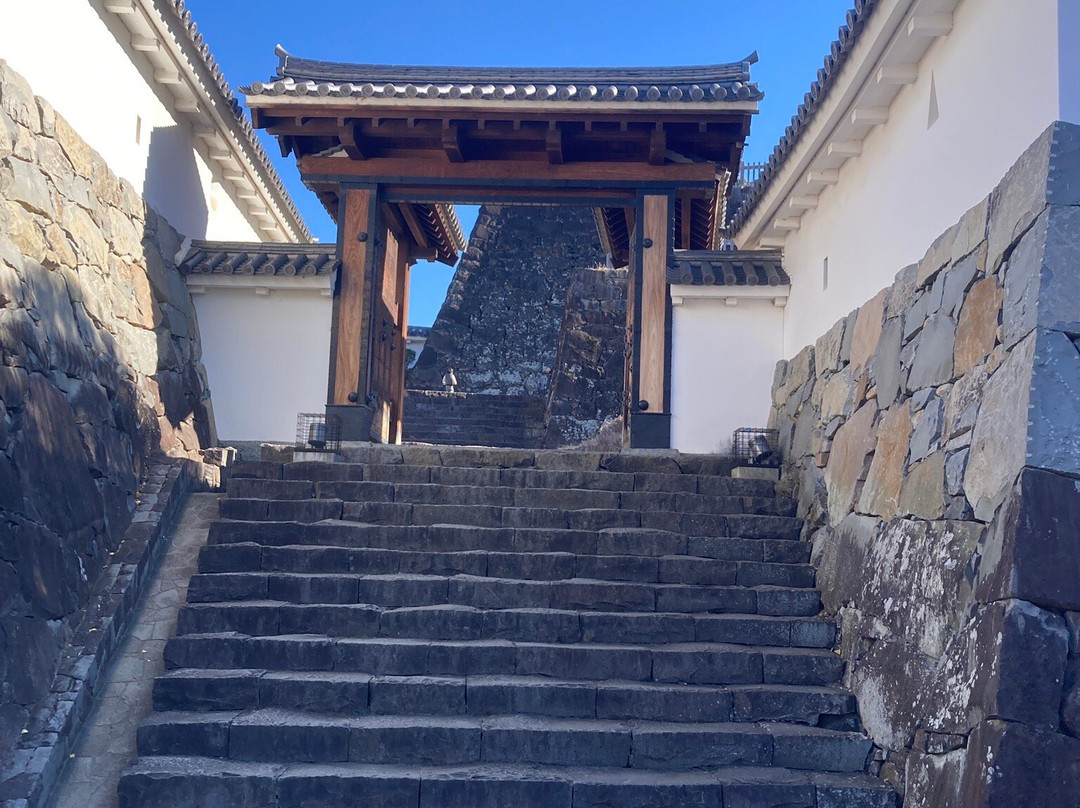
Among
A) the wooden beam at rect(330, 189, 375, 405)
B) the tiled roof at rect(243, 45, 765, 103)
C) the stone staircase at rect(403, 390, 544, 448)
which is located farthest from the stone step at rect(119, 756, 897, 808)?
the stone staircase at rect(403, 390, 544, 448)

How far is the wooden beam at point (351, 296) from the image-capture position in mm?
9078

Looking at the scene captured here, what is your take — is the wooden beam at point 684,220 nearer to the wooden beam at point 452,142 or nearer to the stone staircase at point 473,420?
the wooden beam at point 452,142

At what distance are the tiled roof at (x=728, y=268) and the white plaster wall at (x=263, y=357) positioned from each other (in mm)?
3503

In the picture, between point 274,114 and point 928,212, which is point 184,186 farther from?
point 928,212

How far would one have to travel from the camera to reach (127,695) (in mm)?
4906

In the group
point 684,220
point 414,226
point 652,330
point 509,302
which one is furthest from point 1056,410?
point 509,302

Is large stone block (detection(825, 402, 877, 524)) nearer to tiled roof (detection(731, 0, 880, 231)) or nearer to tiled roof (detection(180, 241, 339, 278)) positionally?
tiled roof (detection(731, 0, 880, 231))

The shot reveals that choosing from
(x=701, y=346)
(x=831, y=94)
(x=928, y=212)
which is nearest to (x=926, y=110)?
(x=928, y=212)

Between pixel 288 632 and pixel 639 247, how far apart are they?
538 cm

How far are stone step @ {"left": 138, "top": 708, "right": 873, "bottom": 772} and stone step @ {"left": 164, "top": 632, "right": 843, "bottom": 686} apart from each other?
1.54 feet

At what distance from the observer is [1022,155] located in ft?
13.2

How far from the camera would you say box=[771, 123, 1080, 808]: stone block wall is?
3.35 metres

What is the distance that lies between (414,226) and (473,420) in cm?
611

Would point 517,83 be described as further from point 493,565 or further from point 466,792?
point 466,792
